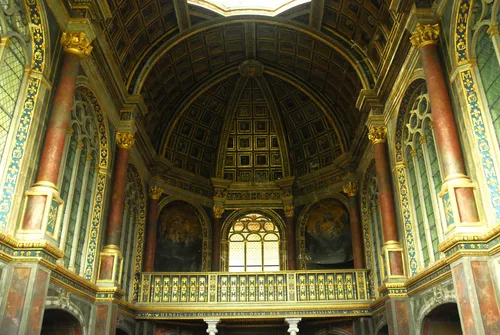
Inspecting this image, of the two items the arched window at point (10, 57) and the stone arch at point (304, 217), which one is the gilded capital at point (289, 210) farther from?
the arched window at point (10, 57)

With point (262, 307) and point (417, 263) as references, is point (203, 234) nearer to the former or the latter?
point (262, 307)

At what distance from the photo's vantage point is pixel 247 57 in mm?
21625

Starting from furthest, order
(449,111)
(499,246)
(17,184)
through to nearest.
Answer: (449,111), (17,184), (499,246)

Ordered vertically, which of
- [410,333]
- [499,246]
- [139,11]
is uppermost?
[139,11]

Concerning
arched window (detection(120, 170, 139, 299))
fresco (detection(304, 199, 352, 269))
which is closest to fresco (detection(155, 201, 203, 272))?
arched window (detection(120, 170, 139, 299))

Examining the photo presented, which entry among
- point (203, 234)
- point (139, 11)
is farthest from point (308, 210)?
point (139, 11)

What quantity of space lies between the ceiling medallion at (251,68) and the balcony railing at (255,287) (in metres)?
9.58

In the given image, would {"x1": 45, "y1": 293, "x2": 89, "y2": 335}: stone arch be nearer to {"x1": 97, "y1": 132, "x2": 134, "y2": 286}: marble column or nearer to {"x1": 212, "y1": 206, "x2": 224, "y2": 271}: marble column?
{"x1": 97, "y1": 132, "x2": 134, "y2": 286}: marble column

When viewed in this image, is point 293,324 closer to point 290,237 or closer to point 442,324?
point 290,237

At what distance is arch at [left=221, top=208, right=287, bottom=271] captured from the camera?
2161 centimetres

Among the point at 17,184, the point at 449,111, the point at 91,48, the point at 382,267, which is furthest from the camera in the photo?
the point at 382,267

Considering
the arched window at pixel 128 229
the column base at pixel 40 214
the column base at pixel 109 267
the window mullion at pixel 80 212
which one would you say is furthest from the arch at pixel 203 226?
the column base at pixel 40 214

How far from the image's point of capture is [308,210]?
22.2 metres

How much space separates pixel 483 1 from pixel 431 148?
4.16 metres
